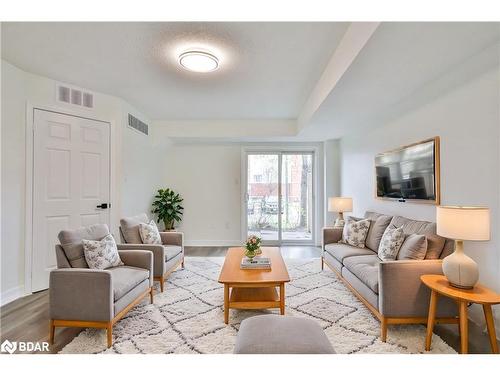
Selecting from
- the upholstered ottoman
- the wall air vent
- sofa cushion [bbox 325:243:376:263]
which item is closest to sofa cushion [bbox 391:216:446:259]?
sofa cushion [bbox 325:243:376:263]

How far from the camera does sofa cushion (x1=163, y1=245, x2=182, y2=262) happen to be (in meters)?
3.17

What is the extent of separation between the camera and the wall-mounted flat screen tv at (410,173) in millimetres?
2631

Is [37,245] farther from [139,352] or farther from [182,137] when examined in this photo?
[182,137]

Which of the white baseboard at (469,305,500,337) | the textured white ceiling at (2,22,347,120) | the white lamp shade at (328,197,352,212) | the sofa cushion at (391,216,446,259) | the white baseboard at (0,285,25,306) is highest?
the textured white ceiling at (2,22,347,120)

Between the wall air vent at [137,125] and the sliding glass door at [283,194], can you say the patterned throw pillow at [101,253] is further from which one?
the sliding glass door at [283,194]

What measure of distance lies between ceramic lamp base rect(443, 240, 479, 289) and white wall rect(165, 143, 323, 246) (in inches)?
165

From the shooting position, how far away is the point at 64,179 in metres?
3.29

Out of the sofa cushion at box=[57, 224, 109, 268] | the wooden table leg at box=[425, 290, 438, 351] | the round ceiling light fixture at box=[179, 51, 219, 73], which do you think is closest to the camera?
the wooden table leg at box=[425, 290, 438, 351]

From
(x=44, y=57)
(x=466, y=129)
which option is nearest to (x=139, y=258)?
(x=44, y=57)

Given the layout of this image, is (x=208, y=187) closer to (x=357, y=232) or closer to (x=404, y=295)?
(x=357, y=232)

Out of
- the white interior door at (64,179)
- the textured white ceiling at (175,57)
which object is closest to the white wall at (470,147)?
the textured white ceiling at (175,57)

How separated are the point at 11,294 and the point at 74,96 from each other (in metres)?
2.53
